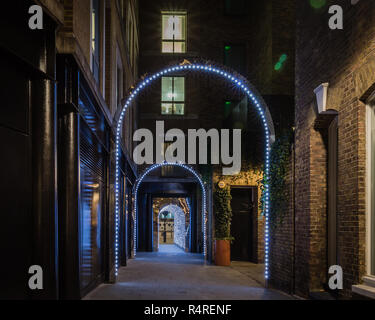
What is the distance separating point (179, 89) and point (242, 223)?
26.1 feet

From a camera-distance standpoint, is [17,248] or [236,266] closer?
[17,248]

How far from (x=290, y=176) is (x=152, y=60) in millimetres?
14794

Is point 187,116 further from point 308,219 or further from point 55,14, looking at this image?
point 55,14

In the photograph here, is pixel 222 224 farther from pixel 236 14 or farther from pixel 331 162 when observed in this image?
pixel 236 14

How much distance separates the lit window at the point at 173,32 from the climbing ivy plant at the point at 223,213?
9.17 m

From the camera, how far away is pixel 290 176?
8.77 metres

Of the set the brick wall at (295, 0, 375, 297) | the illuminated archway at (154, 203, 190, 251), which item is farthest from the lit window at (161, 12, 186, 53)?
the brick wall at (295, 0, 375, 297)

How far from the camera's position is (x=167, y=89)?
2200cm

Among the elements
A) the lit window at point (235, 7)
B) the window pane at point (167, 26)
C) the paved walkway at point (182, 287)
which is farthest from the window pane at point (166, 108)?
the paved walkway at point (182, 287)

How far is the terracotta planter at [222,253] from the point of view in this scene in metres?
15.7

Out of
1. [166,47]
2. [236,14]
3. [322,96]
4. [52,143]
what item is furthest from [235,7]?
[52,143]

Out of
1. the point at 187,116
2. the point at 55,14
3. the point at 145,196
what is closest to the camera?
the point at 55,14
